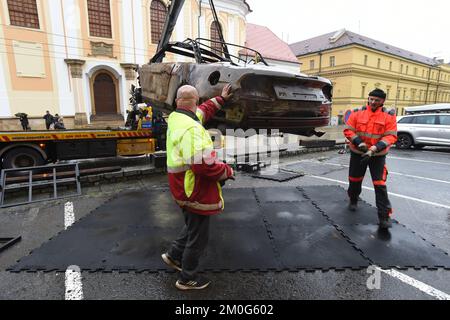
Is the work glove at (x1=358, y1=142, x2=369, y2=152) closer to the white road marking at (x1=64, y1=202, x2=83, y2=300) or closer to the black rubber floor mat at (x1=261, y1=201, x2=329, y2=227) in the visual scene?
the black rubber floor mat at (x1=261, y1=201, x2=329, y2=227)

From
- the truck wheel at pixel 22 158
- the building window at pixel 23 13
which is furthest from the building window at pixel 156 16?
the truck wheel at pixel 22 158

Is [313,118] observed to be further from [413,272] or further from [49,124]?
[49,124]

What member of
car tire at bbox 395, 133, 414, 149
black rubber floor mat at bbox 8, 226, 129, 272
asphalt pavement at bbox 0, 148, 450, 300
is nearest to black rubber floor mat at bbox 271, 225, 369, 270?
asphalt pavement at bbox 0, 148, 450, 300

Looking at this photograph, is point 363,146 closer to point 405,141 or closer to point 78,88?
point 405,141

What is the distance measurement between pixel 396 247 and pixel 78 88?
1922cm

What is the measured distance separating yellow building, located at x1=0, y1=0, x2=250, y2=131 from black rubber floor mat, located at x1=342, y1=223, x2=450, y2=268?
59.7ft

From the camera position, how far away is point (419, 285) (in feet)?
8.18

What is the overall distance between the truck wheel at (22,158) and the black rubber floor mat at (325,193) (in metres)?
6.44

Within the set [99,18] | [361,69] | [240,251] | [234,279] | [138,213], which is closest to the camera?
[234,279]

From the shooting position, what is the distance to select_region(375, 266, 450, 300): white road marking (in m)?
2.36

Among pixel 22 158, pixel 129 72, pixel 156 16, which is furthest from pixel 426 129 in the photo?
pixel 156 16

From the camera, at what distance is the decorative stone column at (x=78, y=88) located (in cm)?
1681

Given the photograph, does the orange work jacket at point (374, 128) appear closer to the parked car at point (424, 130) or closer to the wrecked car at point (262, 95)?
the wrecked car at point (262, 95)
